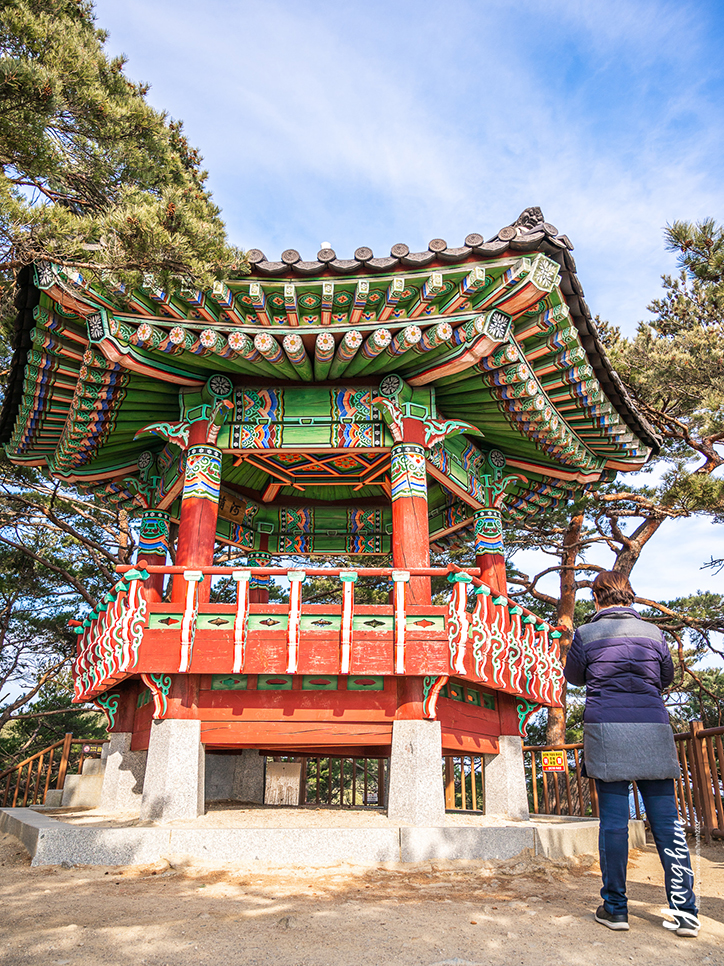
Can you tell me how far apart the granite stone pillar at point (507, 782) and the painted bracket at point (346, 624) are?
2.66 metres

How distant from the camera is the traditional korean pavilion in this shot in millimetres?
7043

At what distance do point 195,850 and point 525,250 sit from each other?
645 centimetres

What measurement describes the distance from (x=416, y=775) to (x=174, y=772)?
236 centimetres

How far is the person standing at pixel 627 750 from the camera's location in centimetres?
379

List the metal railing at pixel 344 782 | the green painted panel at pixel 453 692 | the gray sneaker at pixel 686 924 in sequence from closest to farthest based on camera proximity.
Answer: the gray sneaker at pixel 686 924 → the green painted panel at pixel 453 692 → the metal railing at pixel 344 782

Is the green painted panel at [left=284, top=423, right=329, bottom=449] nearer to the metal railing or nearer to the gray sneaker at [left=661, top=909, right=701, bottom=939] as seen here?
the metal railing

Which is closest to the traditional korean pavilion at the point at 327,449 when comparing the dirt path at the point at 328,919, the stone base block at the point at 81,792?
the dirt path at the point at 328,919

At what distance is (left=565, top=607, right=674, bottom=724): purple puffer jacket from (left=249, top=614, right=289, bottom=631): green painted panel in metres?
3.60

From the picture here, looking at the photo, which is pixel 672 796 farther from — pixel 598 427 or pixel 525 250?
pixel 598 427

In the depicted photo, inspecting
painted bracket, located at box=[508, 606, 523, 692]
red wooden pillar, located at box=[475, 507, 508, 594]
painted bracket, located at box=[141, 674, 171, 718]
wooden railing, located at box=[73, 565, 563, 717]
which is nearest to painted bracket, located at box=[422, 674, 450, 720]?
wooden railing, located at box=[73, 565, 563, 717]

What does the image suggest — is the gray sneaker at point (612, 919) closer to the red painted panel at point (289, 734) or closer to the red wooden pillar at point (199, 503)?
the red painted panel at point (289, 734)

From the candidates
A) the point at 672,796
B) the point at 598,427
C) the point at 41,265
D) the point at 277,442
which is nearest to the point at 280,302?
the point at 277,442

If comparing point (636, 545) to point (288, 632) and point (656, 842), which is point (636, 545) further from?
point (656, 842)

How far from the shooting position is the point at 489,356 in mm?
7996
